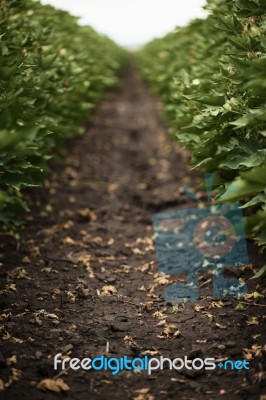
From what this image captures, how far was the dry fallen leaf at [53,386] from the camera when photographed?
7.61ft

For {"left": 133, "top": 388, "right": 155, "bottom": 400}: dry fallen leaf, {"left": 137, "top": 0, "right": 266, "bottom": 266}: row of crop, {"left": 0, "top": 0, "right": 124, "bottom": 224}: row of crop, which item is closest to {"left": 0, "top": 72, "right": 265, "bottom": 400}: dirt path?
{"left": 133, "top": 388, "right": 155, "bottom": 400}: dry fallen leaf

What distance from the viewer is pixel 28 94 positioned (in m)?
2.90

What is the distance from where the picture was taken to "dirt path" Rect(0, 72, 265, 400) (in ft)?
7.97

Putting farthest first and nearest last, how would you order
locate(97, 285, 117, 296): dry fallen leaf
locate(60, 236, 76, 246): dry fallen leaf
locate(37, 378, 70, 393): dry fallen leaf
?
locate(60, 236, 76, 246): dry fallen leaf
locate(97, 285, 117, 296): dry fallen leaf
locate(37, 378, 70, 393): dry fallen leaf

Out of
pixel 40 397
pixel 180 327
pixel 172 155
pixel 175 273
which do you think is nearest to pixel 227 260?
→ pixel 175 273

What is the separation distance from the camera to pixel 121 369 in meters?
2.53

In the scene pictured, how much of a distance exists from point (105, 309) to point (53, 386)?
2.83 ft

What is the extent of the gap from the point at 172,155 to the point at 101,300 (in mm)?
4253

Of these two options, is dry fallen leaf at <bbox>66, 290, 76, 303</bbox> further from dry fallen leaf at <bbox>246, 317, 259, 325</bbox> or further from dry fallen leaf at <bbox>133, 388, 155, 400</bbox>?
dry fallen leaf at <bbox>246, 317, 259, 325</bbox>

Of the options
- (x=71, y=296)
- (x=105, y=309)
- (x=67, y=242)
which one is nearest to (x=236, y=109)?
(x=105, y=309)

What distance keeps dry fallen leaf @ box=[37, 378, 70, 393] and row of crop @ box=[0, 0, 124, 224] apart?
955 millimetres

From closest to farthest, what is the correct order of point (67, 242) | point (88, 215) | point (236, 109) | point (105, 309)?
point (236, 109), point (105, 309), point (67, 242), point (88, 215)

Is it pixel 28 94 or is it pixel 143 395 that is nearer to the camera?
pixel 143 395

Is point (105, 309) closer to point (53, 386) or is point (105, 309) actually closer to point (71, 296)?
point (71, 296)
